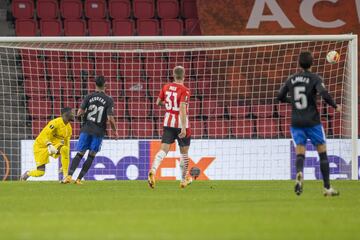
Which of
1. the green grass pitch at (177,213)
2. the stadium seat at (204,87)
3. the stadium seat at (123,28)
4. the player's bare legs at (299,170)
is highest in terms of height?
the stadium seat at (123,28)

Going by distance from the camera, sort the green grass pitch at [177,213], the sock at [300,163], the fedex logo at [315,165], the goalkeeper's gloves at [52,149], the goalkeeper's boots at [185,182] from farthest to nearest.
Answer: the fedex logo at [315,165], the goalkeeper's gloves at [52,149], the goalkeeper's boots at [185,182], the sock at [300,163], the green grass pitch at [177,213]

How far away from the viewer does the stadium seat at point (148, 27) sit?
2389 centimetres

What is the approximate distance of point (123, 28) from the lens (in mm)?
23891

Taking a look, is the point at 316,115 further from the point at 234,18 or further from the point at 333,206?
the point at 234,18

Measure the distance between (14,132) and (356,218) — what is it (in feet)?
39.2

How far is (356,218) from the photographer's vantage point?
9.87 m

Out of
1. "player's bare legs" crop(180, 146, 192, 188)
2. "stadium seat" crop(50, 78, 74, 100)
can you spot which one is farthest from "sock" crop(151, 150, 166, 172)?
"stadium seat" crop(50, 78, 74, 100)

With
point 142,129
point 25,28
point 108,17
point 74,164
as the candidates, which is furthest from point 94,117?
point 108,17

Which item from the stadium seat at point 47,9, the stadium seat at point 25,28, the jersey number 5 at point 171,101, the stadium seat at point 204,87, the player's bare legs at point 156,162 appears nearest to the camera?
the player's bare legs at point 156,162

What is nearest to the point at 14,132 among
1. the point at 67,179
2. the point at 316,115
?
the point at 67,179

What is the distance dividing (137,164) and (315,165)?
3.44m

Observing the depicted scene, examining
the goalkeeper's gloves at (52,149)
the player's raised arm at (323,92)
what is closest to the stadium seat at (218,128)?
the goalkeeper's gloves at (52,149)

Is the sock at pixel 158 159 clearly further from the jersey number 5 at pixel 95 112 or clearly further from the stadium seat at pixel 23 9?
the stadium seat at pixel 23 9

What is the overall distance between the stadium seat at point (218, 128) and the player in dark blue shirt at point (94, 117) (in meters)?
4.23
